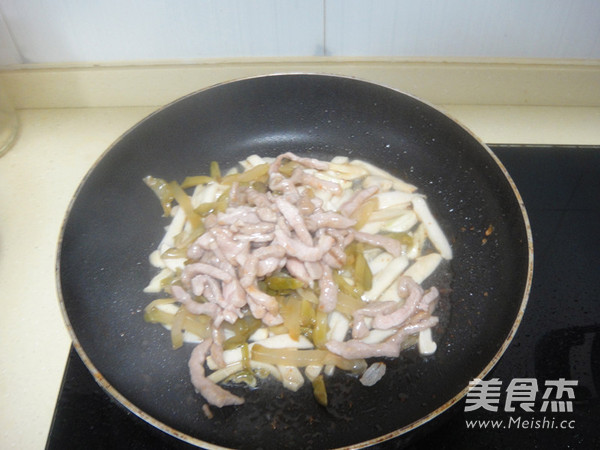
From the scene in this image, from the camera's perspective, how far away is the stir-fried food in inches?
36.8

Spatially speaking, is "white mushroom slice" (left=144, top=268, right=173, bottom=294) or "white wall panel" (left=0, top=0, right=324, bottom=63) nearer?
"white mushroom slice" (left=144, top=268, right=173, bottom=294)

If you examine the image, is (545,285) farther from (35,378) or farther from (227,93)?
(35,378)

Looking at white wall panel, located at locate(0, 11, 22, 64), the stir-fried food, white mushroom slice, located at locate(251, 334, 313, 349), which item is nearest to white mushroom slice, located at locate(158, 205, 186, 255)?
the stir-fried food

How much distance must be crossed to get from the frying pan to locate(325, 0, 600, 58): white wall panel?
0.17 m

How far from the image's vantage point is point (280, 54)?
1.35 metres

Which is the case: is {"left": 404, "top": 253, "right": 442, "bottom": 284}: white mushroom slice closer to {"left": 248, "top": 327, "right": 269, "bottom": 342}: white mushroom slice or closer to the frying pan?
the frying pan

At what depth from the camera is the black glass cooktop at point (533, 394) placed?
0.84 meters

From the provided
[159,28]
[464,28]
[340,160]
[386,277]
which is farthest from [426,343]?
[159,28]

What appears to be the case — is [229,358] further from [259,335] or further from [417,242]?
[417,242]

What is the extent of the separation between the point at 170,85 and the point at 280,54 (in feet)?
1.05

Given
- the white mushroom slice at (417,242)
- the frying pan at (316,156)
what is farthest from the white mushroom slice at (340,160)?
the white mushroom slice at (417,242)

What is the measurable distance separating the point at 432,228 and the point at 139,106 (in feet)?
2.99

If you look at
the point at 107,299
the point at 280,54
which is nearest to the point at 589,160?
the point at 280,54

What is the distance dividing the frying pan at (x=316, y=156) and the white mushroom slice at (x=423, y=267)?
0.08ft
